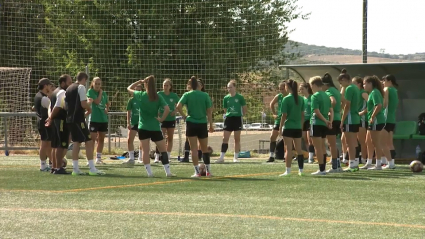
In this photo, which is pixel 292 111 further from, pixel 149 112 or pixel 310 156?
pixel 310 156

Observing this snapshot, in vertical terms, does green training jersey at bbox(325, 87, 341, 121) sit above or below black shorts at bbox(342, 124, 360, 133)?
above

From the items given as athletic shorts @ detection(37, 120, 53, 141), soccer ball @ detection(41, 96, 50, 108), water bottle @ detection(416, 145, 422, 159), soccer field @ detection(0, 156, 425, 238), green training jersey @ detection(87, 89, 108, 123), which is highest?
soccer ball @ detection(41, 96, 50, 108)

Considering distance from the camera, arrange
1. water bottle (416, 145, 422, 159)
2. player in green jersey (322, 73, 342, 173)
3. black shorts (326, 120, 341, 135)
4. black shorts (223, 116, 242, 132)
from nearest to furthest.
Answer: black shorts (326, 120, 341, 135) → player in green jersey (322, 73, 342, 173) → water bottle (416, 145, 422, 159) → black shorts (223, 116, 242, 132)

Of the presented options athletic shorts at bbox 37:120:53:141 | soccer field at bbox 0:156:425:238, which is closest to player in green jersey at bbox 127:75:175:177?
soccer field at bbox 0:156:425:238

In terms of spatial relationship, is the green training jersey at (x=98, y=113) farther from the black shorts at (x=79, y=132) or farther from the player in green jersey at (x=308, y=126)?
the player in green jersey at (x=308, y=126)

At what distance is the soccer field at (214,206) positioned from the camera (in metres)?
8.51

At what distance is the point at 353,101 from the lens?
16.8m

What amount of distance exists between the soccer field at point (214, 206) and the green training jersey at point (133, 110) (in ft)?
10.3

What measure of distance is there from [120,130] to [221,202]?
18.9 m

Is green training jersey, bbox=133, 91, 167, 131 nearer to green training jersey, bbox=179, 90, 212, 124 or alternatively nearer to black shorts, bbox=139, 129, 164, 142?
black shorts, bbox=139, 129, 164, 142

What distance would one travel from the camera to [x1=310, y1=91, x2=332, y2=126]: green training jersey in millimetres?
15345

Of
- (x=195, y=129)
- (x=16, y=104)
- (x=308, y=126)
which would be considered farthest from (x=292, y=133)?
(x=16, y=104)

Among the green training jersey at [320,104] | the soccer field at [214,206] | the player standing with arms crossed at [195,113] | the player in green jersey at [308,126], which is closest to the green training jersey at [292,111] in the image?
the green training jersey at [320,104]

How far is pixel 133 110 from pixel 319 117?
17.1 ft
